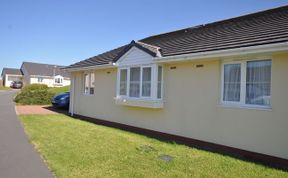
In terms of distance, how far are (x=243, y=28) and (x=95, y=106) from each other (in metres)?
8.77

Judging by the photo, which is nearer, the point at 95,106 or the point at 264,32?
the point at 264,32

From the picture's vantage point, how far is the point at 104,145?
26.5ft

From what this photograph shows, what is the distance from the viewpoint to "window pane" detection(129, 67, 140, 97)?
10953mm

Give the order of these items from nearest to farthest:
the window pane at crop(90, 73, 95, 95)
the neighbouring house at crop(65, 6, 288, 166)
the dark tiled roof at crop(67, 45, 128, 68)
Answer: the neighbouring house at crop(65, 6, 288, 166) → the dark tiled roof at crop(67, 45, 128, 68) → the window pane at crop(90, 73, 95, 95)

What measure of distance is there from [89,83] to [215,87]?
892 centimetres

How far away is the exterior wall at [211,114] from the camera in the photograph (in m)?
A: 6.66

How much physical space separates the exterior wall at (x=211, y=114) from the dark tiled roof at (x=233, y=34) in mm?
566

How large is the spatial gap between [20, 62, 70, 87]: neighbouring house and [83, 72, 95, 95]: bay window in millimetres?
50417

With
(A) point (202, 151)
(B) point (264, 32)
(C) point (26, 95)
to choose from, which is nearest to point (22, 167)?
(A) point (202, 151)

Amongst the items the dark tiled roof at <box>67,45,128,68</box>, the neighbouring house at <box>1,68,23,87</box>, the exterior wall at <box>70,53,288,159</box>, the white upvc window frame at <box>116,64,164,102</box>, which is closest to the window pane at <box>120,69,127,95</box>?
the white upvc window frame at <box>116,64,164,102</box>

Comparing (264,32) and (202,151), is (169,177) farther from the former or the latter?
(264,32)

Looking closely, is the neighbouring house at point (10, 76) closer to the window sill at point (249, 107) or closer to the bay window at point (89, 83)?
the bay window at point (89, 83)

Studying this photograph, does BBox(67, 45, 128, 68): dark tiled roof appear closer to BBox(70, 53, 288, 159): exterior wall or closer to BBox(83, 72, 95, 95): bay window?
BBox(83, 72, 95, 95): bay window

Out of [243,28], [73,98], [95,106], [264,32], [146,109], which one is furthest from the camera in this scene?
[73,98]
